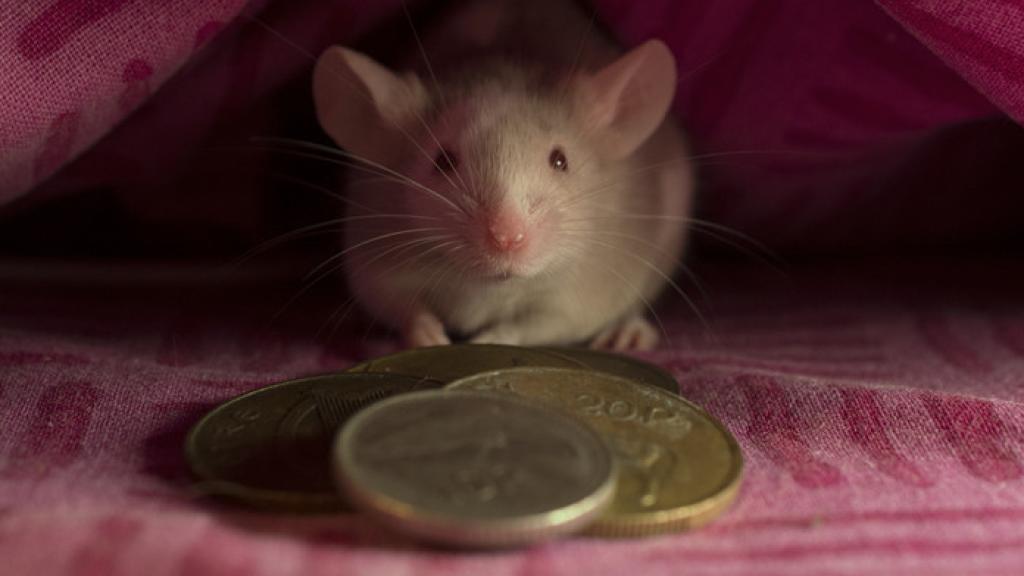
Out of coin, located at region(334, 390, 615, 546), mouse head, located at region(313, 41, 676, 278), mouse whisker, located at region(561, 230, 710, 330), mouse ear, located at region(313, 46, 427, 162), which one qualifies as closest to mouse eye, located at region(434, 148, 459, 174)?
mouse head, located at region(313, 41, 676, 278)

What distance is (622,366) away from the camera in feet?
5.16

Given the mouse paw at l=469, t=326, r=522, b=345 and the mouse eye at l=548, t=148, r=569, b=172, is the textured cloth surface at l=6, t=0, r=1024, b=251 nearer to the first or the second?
the mouse eye at l=548, t=148, r=569, b=172

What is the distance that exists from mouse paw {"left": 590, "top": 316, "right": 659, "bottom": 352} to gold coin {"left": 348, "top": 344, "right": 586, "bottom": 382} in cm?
36

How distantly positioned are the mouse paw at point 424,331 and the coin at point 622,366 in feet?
0.75

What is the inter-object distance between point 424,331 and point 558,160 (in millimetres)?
353

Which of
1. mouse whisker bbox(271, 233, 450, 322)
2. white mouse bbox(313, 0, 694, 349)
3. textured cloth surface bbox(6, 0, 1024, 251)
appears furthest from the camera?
mouse whisker bbox(271, 233, 450, 322)

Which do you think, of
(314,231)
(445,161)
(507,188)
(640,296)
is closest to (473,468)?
(507,188)

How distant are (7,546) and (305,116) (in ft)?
4.78

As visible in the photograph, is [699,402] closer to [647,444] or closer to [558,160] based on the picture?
[647,444]

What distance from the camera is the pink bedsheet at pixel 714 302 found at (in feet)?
3.41

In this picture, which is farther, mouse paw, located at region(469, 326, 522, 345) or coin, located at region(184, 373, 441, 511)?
mouse paw, located at region(469, 326, 522, 345)

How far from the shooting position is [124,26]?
1450mm

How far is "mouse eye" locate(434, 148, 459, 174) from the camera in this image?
161 cm

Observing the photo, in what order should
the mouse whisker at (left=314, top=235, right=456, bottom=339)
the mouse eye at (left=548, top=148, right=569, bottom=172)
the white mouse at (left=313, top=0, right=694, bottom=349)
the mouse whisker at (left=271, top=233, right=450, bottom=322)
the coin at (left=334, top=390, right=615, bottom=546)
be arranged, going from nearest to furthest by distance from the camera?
the coin at (left=334, top=390, right=615, bottom=546) → the white mouse at (left=313, top=0, right=694, bottom=349) → the mouse eye at (left=548, top=148, right=569, bottom=172) → the mouse whisker at (left=314, top=235, right=456, bottom=339) → the mouse whisker at (left=271, top=233, right=450, bottom=322)
